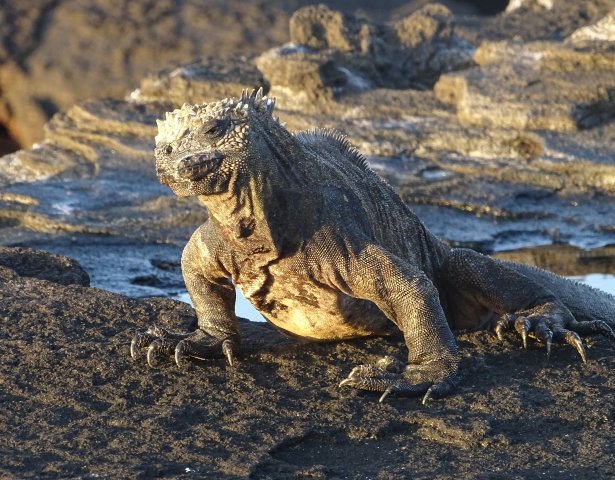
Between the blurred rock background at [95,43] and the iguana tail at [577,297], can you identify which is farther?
the blurred rock background at [95,43]

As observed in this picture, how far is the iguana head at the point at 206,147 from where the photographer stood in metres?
4.88

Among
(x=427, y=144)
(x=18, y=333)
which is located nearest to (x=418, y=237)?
(x=18, y=333)

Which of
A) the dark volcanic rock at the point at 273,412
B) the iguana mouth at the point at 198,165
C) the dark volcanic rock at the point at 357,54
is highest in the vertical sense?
the dark volcanic rock at the point at 357,54

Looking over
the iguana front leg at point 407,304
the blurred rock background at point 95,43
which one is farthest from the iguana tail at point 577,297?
the blurred rock background at point 95,43

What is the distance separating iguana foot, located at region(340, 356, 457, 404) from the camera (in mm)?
5094

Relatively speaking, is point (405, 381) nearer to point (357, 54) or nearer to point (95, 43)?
point (357, 54)

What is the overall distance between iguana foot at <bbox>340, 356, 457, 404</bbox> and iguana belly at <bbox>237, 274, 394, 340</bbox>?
363 millimetres

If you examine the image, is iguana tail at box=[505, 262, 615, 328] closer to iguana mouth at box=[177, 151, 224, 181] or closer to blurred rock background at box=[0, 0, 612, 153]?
iguana mouth at box=[177, 151, 224, 181]

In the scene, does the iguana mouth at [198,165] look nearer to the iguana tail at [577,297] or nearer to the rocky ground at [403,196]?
the rocky ground at [403,196]

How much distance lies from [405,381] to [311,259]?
60 cm

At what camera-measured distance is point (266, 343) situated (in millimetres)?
5879

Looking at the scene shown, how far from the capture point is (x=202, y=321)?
5.71m

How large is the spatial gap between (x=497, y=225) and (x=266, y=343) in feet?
14.3

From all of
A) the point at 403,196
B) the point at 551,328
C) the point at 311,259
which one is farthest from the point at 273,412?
the point at 403,196
